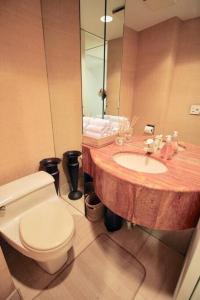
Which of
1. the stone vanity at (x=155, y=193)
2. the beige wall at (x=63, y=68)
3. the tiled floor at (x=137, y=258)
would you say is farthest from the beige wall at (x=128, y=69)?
the tiled floor at (x=137, y=258)

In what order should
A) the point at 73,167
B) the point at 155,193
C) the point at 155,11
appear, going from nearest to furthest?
the point at 155,193
the point at 155,11
the point at 73,167

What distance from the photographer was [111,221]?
147 centimetres

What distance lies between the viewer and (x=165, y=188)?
0.83m

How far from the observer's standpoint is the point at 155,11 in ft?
3.43

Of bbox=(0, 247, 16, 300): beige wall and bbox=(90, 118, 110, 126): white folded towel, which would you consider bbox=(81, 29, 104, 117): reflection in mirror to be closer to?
bbox=(90, 118, 110, 126): white folded towel

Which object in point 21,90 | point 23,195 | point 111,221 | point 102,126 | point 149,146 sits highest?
point 21,90

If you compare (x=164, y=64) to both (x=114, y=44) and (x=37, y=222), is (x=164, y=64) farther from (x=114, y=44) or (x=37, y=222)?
(x=37, y=222)

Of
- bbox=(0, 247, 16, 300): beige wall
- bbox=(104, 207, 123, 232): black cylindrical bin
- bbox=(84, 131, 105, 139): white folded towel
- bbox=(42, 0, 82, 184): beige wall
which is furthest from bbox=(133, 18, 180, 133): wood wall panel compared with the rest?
bbox=(0, 247, 16, 300): beige wall

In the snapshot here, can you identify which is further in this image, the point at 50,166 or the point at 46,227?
the point at 50,166

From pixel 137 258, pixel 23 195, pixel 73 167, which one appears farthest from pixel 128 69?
pixel 137 258

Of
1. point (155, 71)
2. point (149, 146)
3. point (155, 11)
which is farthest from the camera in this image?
point (149, 146)

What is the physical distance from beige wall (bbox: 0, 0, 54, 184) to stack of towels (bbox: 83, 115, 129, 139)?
1.48ft

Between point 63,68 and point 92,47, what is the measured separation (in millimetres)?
450

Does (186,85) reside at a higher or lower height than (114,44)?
lower
